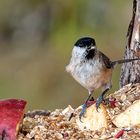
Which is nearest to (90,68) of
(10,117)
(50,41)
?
(10,117)

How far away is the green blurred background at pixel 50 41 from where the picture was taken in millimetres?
6227

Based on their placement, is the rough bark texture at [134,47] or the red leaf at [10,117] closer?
the red leaf at [10,117]

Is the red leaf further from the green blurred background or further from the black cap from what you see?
the green blurred background

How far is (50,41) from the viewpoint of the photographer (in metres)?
7.18

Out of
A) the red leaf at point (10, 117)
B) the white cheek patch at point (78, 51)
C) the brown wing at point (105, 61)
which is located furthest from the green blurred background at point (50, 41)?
the red leaf at point (10, 117)

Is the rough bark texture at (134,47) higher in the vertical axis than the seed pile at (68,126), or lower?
higher

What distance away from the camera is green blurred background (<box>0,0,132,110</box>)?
6227mm

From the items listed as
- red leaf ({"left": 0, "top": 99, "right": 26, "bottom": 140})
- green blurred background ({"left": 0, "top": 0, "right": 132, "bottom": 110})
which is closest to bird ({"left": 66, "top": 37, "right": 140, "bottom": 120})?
red leaf ({"left": 0, "top": 99, "right": 26, "bottom": 140})

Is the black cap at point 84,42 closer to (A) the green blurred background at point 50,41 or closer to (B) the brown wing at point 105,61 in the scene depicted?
(B) the brown wing at point 105,61

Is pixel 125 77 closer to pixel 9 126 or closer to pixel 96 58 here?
pixel 96 58

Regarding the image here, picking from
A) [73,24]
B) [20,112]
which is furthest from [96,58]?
[73,24]

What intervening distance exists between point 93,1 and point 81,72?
9.94 feet

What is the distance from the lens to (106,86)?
3475mm

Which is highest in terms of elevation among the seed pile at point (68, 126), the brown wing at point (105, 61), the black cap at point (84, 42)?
the black cap at point (84, 42)
